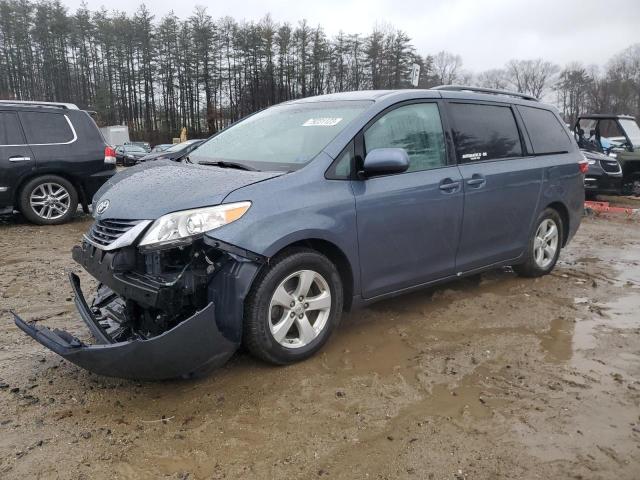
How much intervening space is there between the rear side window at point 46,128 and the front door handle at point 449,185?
255 inches

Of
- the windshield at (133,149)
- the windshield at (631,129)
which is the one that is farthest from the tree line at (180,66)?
the windshield at (631,129)

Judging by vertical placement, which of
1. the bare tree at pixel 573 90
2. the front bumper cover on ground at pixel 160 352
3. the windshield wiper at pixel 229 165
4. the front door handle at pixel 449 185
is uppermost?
the bare tree at pixel 573 90

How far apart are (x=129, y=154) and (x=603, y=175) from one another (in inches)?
1194

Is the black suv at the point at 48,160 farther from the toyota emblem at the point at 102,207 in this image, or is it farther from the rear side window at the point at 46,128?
the toyota emblem at the point at 102,207

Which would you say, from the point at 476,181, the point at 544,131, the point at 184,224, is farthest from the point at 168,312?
the point at 544,131

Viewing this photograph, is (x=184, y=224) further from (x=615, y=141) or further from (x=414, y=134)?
(x=615, y=141)

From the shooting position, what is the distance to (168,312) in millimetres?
2789

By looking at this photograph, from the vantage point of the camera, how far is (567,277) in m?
5.51

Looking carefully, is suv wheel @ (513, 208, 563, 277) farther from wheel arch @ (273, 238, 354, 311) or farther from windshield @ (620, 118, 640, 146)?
windshield @ (620, 118, 640, 146)

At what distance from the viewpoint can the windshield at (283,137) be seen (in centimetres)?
352

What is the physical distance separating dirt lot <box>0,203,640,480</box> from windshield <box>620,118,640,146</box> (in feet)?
34.4

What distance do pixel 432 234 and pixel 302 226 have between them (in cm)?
123

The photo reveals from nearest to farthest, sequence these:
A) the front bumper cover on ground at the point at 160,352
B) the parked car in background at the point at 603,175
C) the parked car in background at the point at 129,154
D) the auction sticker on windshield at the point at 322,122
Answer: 1. the front bumper cover on ground at the point at 160,352
2. the auction sticker on windshield at the point at 322,122
3. the parked car in background at the point at 603,175
4. the parked car in background at the point at 129,154

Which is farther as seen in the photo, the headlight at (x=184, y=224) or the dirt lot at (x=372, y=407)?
the headlight at (x=184, y=224)
